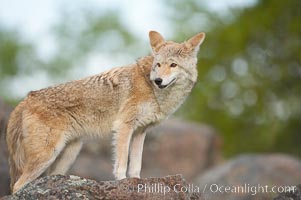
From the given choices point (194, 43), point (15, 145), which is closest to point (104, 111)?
point (15, 145)

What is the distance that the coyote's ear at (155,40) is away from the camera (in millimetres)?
13227

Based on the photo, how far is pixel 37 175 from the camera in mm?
12555

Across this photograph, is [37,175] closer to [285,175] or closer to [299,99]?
[285,175]

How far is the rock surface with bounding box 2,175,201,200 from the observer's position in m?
10.2

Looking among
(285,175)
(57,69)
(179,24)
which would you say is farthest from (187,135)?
(57,69)

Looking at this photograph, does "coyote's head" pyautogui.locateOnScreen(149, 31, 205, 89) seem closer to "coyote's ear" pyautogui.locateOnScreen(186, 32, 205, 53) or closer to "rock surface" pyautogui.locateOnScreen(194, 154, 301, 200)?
"coyote's ear" pyautogui.locateOnScreen(186, 32, 205, 53)

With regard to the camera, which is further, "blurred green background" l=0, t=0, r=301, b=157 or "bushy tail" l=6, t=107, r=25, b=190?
"blurred green background" l=0, t=0, r=301, b=157

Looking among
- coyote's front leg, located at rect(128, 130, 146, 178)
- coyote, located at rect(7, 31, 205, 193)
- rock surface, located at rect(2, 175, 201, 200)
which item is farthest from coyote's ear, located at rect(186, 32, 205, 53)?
rock surface, located at rect(2, 175, 201, 200)

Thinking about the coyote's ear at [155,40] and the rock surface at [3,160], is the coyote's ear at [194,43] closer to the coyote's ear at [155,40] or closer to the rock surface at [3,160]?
the coyote's ear at [155,40]

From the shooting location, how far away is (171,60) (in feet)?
41.9

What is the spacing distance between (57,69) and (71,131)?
46.3 meters

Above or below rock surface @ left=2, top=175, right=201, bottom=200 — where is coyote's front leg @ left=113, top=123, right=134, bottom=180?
above

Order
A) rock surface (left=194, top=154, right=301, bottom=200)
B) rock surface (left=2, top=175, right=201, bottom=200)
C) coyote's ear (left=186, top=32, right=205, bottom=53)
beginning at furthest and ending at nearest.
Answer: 1. rock surface (left=194, top=154, right=301, bottom=200)
2. coyote's ear (left=186, top=32, right=205, bottom=53)
3. rock surface (left=2, top=175, right=201, bottom=200)

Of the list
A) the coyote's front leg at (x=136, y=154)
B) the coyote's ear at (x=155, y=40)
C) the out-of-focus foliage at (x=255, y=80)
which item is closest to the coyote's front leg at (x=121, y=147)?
the coyote's front leg at (x=136, y=154)
